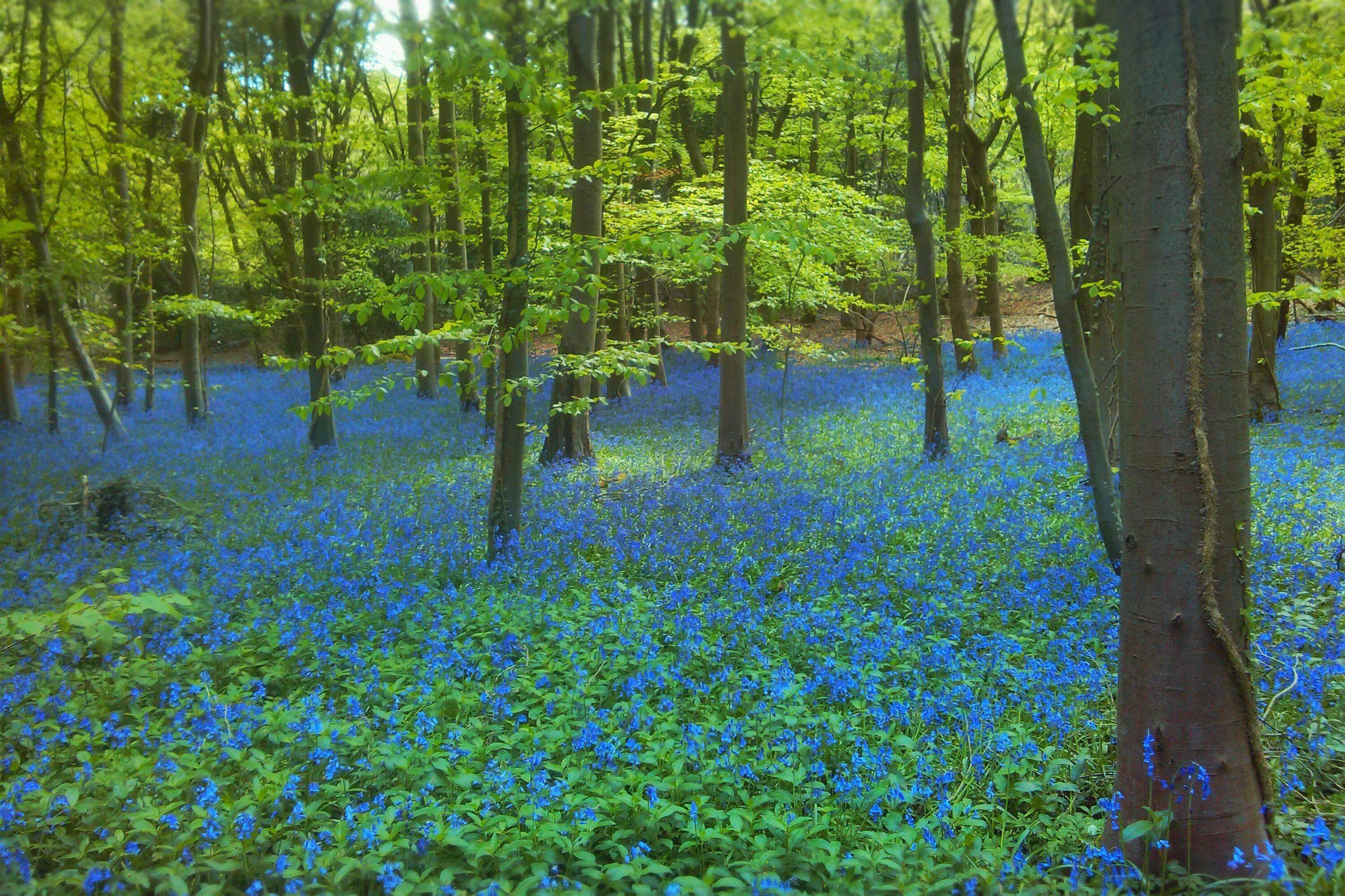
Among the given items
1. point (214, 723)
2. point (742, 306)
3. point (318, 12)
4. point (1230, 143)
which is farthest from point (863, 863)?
point (742, 306)

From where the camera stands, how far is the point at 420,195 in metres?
14.1

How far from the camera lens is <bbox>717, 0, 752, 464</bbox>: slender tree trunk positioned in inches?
418

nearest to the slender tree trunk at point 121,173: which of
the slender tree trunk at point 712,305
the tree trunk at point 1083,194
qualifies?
the slender tree trunk at point 712,305

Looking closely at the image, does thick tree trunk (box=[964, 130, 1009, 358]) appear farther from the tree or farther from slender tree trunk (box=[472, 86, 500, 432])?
the tree

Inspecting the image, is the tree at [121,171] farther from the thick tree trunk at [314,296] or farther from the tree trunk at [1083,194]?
the tree trunk at [1083,194]

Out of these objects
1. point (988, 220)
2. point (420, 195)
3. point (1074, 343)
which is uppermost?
point (988, 220)

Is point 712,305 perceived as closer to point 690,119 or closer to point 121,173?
point 690,119

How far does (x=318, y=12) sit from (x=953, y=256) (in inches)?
606

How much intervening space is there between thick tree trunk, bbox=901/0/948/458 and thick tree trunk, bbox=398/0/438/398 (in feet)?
21.0

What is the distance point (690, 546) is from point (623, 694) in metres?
2.77

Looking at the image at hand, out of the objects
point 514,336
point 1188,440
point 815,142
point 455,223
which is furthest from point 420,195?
point 815,142

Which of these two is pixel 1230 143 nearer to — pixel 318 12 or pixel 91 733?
pixel 91 733

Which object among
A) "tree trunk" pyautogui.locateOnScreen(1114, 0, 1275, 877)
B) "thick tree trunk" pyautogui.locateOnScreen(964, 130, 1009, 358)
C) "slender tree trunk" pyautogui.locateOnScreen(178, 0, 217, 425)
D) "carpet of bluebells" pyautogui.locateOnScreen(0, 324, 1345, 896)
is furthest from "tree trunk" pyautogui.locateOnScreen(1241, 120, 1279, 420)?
"slender tree trunk" pyautogui.locateOnScreen(178, 0, 217, 425)

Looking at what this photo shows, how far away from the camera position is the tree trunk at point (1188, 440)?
2646 mm
